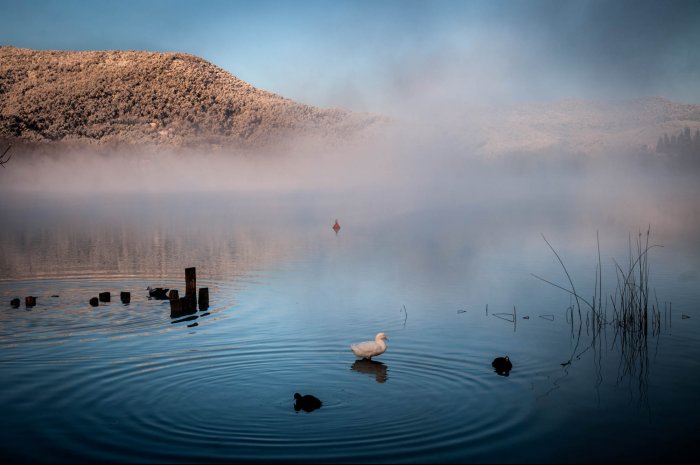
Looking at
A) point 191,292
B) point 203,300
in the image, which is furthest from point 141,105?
point 191,292

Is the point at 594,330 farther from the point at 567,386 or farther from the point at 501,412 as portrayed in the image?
the point at 501,412

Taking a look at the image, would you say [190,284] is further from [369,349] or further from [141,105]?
[141,105]

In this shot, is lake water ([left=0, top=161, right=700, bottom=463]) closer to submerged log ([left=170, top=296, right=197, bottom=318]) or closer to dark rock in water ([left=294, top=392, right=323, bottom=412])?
dark rock in water ([left=294, top=392, right=323, bottom=412])

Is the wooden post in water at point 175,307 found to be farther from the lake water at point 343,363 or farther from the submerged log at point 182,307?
the lake water at point 343,363

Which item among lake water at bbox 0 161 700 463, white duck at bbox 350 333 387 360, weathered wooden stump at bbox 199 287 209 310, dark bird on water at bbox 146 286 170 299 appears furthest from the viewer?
dark bird on water at bbox 146 286 170 299

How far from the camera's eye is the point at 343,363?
1614 cm

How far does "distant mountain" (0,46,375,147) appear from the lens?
147375 mm

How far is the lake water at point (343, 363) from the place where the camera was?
38.6ft

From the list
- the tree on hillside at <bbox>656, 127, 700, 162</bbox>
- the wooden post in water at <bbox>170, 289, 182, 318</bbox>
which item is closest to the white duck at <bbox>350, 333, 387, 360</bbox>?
the wooden post in water at <bbox>170, 289, 182, 318</bbox>

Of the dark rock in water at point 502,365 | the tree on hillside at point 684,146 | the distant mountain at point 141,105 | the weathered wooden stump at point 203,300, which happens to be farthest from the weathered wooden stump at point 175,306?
the tree on hillside at point 684,146

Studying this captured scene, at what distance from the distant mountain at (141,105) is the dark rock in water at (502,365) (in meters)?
134

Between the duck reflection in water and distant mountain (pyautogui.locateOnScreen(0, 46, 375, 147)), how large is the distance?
133m

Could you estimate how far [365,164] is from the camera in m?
169

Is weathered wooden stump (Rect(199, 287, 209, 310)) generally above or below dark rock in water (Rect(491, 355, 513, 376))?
above
